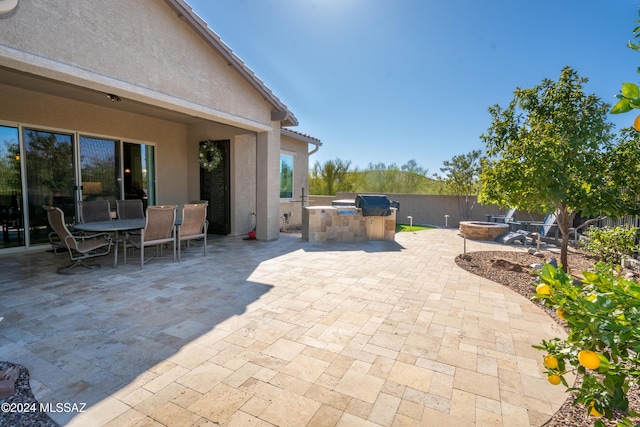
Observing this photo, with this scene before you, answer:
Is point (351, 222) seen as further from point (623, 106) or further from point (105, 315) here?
point (623, 106)

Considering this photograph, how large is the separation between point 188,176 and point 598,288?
10.1 metres

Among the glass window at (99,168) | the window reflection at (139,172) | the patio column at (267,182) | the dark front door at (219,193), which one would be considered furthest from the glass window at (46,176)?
the patio column at (267,182)

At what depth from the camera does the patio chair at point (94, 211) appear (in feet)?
20.1

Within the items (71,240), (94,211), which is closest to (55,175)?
(94,211)

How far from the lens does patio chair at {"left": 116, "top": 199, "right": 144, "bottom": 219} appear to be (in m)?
6.86

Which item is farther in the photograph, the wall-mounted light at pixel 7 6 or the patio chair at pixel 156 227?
the patio chair at pixel 156 227

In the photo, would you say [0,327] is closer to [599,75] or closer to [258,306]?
[258,306]

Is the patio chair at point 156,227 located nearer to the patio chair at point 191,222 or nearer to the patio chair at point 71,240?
the patio chair at point 191,222

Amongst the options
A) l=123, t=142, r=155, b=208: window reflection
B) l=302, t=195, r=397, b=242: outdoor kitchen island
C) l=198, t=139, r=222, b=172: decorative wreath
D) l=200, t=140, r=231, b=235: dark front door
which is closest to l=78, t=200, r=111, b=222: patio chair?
l=123, t=142, r=155, b=208: window reflection

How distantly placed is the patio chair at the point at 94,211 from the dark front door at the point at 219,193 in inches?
121

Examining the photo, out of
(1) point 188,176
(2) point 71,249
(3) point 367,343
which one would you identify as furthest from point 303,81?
(3) point 367,343

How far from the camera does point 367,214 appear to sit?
27.9 ft

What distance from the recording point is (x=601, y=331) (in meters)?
1.10

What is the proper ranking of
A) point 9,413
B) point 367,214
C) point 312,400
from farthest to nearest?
point 367,214, point 312,400, point 9,413
